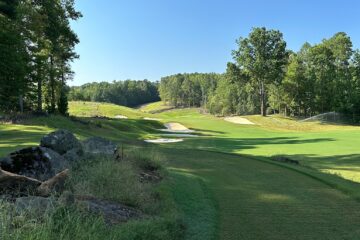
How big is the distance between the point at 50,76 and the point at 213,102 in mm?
97035

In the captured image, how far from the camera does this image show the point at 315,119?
6869cm

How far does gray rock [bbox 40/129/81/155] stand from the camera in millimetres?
11062

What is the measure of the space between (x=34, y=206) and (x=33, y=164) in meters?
3.79

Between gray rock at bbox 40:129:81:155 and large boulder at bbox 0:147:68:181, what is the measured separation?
170cm

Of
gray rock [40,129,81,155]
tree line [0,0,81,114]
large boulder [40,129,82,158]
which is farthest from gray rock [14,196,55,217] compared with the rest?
tree line [0,0,81,114]

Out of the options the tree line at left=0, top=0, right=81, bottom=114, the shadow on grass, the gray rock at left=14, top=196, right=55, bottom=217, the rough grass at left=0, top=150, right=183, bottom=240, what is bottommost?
the shadow on grass

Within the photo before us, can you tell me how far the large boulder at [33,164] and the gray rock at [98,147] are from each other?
2.41 m

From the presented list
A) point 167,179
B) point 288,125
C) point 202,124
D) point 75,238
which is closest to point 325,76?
point 288,125

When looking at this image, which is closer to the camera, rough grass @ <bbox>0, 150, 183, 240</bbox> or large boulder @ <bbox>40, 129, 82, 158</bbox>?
rough grass @ <bbox>0, 150, 183, 240</bbox>

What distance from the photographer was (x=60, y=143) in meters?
11.2

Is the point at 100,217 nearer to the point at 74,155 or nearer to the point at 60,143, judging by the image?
the point at 74,155

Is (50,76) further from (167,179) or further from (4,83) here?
(167,179)

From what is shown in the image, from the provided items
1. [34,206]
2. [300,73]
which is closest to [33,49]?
[34,206]

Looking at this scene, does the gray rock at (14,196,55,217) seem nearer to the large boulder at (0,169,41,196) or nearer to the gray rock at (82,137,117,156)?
the large boulder at (0,169,41,196)
